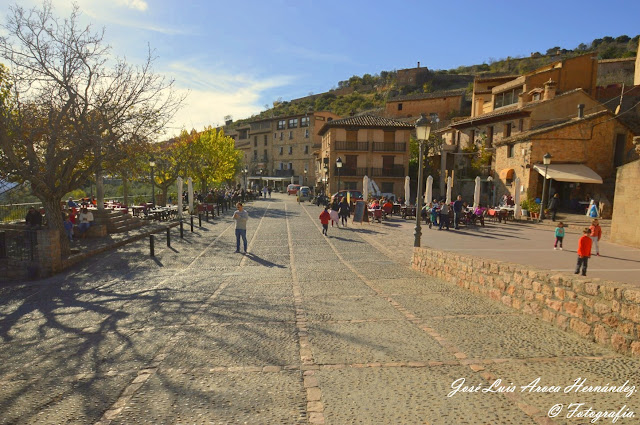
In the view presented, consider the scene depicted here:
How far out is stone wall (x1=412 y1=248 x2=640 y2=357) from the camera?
4477 millimetres

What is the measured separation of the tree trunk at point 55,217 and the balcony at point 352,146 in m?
31.4

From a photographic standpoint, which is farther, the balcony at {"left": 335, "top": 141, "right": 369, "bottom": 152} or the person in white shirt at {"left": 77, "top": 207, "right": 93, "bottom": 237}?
the balcony at {"left": 335, "top": 141, "right": 369, "bottom": 152}

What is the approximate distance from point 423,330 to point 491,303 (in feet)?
7.16

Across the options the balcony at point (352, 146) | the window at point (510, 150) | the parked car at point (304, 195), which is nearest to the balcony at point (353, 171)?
the balcony at point (352, 146)

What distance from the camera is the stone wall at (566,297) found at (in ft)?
14.7

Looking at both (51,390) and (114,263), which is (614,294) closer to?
(51,390)

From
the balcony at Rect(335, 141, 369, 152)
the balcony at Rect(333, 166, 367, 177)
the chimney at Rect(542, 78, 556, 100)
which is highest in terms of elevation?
the chimney at Rect(542, 78, 556, 100)

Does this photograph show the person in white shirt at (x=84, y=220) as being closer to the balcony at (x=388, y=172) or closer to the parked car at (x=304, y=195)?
the parked car at (x=304, y=195)

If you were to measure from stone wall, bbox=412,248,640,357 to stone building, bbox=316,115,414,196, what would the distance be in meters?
33.7

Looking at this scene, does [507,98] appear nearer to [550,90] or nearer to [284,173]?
[550,90]

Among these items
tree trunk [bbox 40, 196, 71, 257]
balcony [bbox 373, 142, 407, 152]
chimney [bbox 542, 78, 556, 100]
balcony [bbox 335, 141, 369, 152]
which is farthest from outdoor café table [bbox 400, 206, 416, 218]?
balcony [bbox 373, 142, 407, 152]

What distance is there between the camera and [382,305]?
6840mm

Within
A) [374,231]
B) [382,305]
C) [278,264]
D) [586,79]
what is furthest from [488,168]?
[382,305]

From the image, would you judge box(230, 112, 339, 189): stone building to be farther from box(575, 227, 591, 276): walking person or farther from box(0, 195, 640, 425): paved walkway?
box(0, 195, 640, 425): paved walkway
